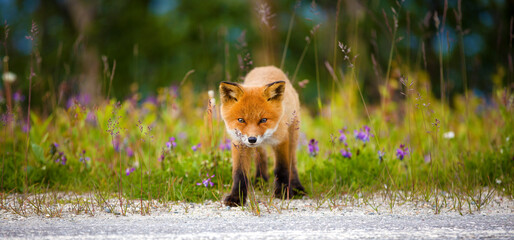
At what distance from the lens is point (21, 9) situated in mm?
14797

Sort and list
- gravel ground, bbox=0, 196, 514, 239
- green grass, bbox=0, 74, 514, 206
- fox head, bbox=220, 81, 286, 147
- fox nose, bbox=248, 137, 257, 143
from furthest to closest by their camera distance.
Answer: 1. green grass, bbox=0, 74, 514, 206
2. fox head, bbox=220, 81, 286, 147
3. fox nose, bbox=248, 137, 257, 143
4. gravel ground, bbox=0, 196, 514, 239

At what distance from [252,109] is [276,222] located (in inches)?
44.6

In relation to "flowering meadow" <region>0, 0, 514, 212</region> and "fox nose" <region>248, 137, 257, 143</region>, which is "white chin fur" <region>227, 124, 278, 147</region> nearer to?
"fox nose" <region>248, 137, 257, 143</region>

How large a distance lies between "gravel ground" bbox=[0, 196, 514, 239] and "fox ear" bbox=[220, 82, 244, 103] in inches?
41.8

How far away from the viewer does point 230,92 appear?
4133mm

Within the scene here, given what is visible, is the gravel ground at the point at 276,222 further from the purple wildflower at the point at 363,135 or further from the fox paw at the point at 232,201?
the purple wildflower at the point at 363,135

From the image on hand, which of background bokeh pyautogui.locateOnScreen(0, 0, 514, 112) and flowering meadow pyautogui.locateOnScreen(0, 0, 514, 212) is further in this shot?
background bokeh pyautogui.locateOnScreen(0, 0, 514, 112)

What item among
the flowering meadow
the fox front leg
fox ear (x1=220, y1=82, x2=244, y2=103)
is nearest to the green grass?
the flowering meadow

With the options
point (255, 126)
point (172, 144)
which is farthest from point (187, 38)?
point (255, 126)

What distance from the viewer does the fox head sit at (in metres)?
3.95

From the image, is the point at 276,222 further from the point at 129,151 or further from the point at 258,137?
the point at 129,151

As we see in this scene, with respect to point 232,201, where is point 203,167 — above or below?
above

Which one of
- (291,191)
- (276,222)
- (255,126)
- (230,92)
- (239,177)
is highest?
(230,92)

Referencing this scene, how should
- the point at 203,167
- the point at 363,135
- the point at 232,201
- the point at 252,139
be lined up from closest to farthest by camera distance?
the point at 252,139 < the point at 232,201 < the point at 203,167 < the point at 363,135
